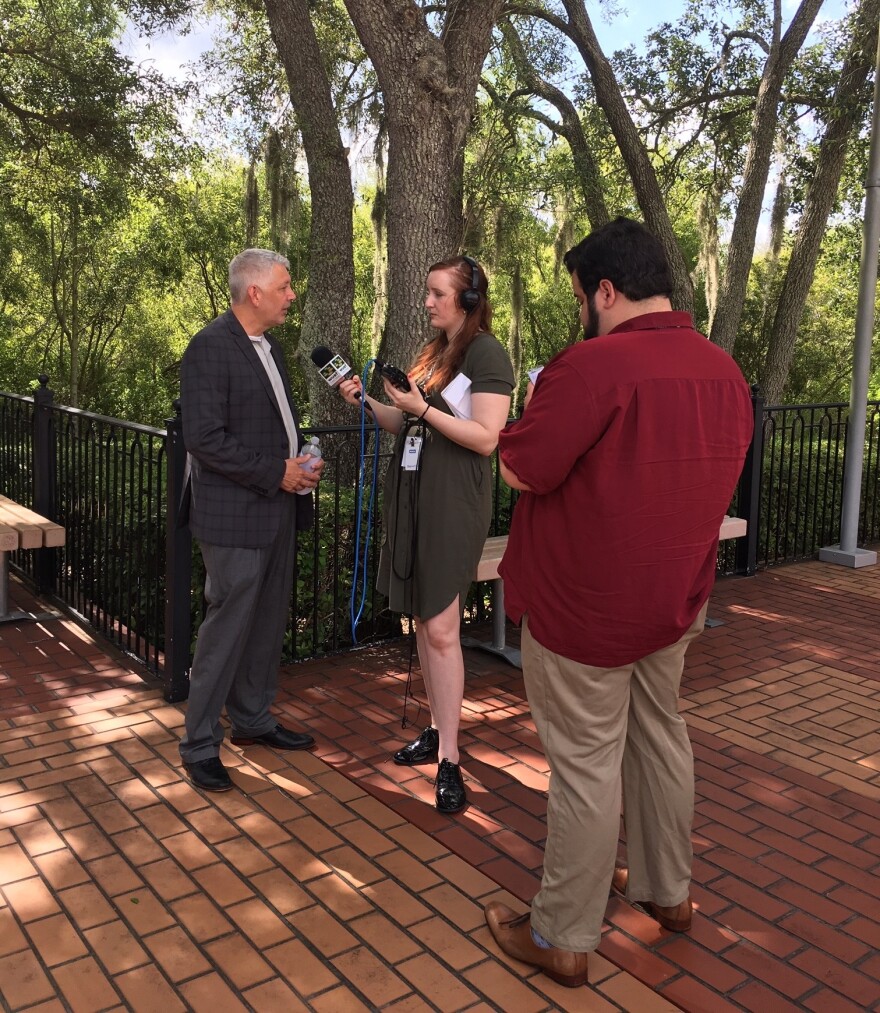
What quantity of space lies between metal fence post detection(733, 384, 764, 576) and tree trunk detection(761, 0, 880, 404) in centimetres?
577

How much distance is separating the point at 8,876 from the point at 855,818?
8.89ft

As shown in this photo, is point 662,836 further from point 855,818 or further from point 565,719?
point 855,818

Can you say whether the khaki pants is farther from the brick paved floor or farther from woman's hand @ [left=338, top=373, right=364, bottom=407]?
woman's hand @ [left=338, top=373, right=364, bottom=407]

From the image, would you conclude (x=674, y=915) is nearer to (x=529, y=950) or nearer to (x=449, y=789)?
(x=529, y=950)

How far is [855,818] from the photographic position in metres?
3.31

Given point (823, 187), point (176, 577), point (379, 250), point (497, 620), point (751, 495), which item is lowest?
point (497, 620)

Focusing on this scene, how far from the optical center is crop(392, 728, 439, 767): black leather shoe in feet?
11.8

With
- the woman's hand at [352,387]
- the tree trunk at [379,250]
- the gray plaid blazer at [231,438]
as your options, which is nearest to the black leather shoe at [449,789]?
the gray plaid blazer at [231,438]

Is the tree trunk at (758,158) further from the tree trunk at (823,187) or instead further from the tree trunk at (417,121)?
the tree trunk at (417,121)

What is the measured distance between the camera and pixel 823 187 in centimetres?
1156

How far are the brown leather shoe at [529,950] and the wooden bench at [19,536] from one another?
126 inches

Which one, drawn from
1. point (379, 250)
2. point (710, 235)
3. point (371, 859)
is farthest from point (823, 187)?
point (371, 859)

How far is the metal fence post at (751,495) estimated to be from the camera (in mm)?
6504

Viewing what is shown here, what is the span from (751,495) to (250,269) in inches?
172
